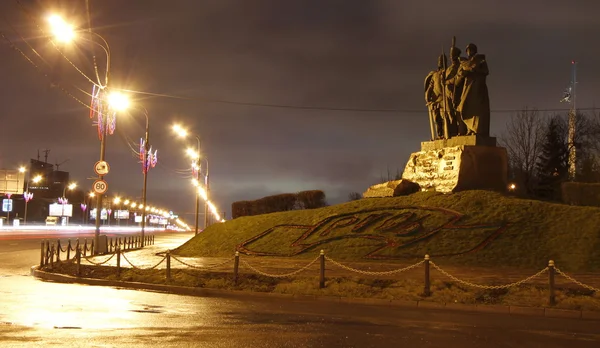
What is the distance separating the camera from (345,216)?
2694cm

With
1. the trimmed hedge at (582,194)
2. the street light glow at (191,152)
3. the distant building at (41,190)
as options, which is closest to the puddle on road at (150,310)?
the trimmed hedge at (582,194)

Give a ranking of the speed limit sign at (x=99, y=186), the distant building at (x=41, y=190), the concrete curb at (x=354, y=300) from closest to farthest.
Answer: the concrete curb at (x=354, y=300) < the speed limit sign at (x=99, y=186) < the distant building at (x=41, y=190)

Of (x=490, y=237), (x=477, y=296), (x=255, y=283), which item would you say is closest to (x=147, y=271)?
(x=255, y=283)

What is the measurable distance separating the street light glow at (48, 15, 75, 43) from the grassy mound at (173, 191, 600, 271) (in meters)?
11.3

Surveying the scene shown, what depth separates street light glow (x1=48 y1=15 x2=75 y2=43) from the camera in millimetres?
21578

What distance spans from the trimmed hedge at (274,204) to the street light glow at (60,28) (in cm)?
1806

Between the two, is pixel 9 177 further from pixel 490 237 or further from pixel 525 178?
pixel 490 237

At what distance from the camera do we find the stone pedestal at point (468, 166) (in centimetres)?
2655

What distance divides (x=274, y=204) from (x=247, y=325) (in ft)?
91.2

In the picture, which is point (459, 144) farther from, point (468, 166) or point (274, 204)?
point (274, 204)

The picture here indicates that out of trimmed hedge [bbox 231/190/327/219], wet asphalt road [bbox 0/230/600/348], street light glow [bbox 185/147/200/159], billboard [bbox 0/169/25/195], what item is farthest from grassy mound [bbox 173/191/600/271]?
billboard [bbox 0/169/25/195]

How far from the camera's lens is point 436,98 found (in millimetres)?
30219

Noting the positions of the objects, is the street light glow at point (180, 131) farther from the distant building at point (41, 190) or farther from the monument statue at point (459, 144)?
the distant building at point (41, 190)

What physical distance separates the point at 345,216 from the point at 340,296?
12.1m
